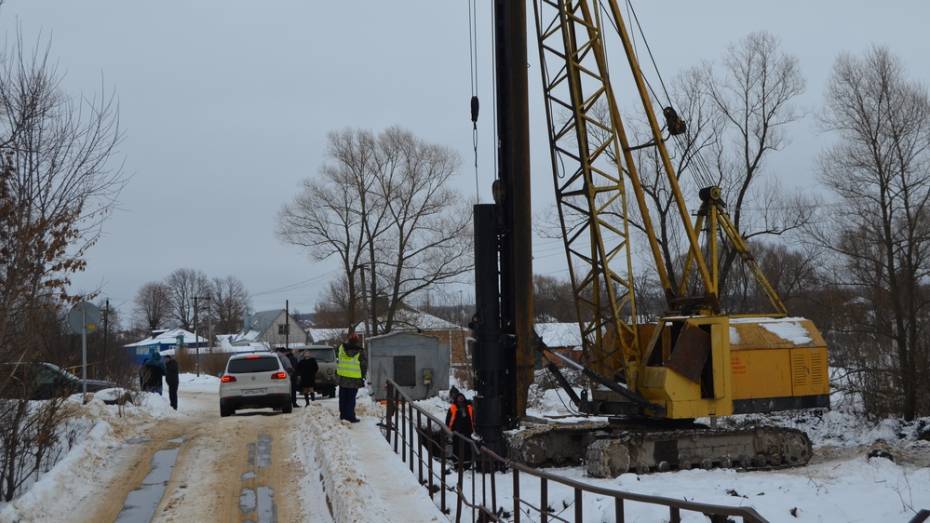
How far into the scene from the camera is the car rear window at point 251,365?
22109 millimetres

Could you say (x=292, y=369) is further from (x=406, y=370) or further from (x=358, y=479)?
(x=358, y=479)

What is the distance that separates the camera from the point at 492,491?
9859 millimetres

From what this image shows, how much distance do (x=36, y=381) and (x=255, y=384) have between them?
26.4ft

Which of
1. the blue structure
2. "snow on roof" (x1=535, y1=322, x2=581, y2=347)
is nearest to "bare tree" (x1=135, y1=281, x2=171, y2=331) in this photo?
the blue structure

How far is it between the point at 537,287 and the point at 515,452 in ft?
262

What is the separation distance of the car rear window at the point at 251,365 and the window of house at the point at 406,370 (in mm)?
9748

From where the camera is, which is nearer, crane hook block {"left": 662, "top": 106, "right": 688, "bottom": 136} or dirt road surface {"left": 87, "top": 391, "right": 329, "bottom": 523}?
dirt road surface {"left": 87, "top": 391, "right": 329, "bottom": 523}

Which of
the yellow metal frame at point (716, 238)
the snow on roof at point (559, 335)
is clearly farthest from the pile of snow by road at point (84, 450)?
the snow on roof at point (559, 335)

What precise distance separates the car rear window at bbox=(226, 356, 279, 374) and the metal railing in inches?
170

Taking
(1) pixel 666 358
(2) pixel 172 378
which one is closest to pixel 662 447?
(1) pixel 666 358

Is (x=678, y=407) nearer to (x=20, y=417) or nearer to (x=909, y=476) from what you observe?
(x=909, y=476)

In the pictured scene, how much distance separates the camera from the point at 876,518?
39.5ft

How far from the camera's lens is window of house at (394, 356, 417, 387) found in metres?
31.7

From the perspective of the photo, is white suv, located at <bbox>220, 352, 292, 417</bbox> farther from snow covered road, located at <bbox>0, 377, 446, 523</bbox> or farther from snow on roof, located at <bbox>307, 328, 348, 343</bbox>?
snow on roof, located at <bbox>307, 328, 348, 343</bbox>
